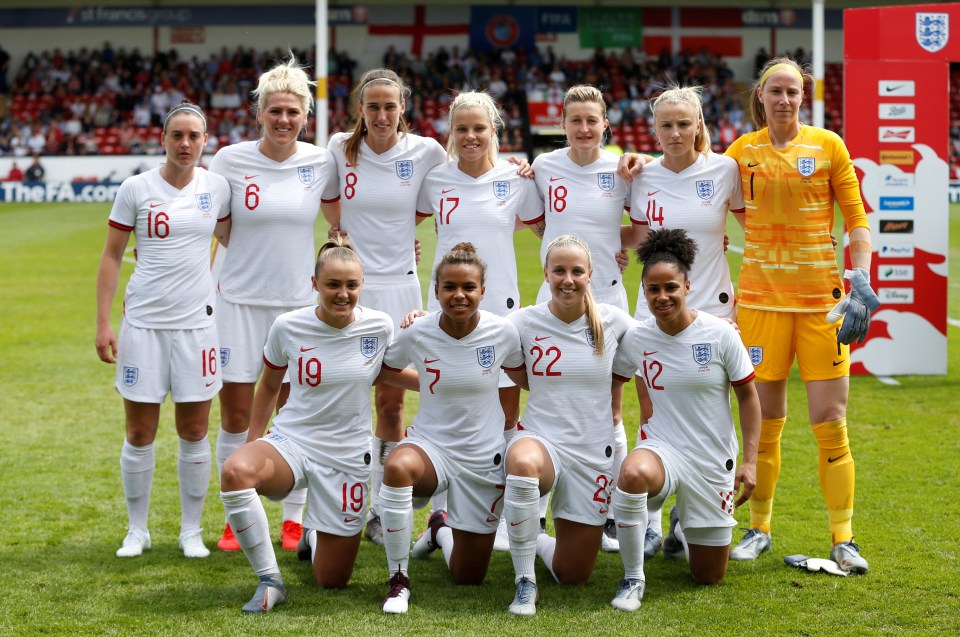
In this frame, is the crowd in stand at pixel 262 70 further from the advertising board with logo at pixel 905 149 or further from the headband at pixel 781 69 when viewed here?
the headband at pixel 781 69

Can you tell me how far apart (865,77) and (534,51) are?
90.4 feet

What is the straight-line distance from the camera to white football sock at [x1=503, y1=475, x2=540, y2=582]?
4281 mm

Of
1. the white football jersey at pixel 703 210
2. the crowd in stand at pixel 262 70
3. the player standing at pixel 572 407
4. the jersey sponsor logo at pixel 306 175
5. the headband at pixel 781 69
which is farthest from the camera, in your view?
the crowd in stand at pixel 262 70

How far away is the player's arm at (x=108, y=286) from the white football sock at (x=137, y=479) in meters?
0.43

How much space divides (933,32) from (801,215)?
452 cm

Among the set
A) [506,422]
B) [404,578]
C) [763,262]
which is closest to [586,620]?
[404,578]

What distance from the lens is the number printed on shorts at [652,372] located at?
4.52 metres

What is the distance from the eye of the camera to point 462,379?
4.50 metres

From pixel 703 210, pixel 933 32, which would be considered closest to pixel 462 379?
pixel 703 210

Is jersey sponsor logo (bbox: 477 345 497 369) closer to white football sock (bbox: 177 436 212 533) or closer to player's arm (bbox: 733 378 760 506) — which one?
player's arm (bbox: 733 378 760 506)

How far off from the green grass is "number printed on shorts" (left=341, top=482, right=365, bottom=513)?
1.05 ft

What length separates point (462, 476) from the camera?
4500 mm

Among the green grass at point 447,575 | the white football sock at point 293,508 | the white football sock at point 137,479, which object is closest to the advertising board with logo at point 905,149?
the green grass at point 447,575

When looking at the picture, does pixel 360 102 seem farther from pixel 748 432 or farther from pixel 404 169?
pixel 748 432
